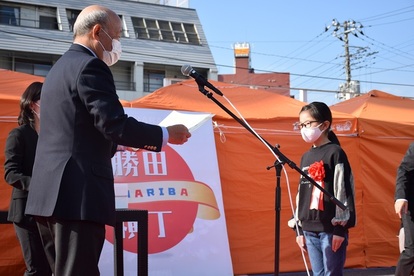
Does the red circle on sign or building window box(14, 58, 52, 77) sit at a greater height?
building window box(14, 58, 52, 77)

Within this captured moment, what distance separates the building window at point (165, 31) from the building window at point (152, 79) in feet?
6.28

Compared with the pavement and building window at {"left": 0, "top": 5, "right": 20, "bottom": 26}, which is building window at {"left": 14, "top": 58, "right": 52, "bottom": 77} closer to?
building window at {"left": 0, "top": 5, "right": 20, "bottom": 26}

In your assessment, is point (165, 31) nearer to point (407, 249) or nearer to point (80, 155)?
point (407, 249)

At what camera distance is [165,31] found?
2816 cm

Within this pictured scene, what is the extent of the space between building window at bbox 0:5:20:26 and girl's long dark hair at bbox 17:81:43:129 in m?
22.1

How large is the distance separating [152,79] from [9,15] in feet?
25.0

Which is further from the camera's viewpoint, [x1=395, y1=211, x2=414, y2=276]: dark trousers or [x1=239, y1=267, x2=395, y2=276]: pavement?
Result: [x1=239, y1=267, x2=395, y2=276]: pavement

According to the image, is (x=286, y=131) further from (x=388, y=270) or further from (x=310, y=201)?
(x=310, y=201)

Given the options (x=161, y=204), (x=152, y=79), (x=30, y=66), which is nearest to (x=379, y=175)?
(x=161, y=204)

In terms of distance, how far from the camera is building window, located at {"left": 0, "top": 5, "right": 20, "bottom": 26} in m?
23.7

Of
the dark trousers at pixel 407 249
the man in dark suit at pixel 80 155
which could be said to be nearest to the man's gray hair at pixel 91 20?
the man in dark suit at pixel 80 155

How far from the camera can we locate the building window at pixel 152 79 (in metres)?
26.5

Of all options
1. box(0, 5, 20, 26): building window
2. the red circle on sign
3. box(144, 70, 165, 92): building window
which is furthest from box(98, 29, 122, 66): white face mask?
box(144, 70, 165, 92): building window

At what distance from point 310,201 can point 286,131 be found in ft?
8.64
